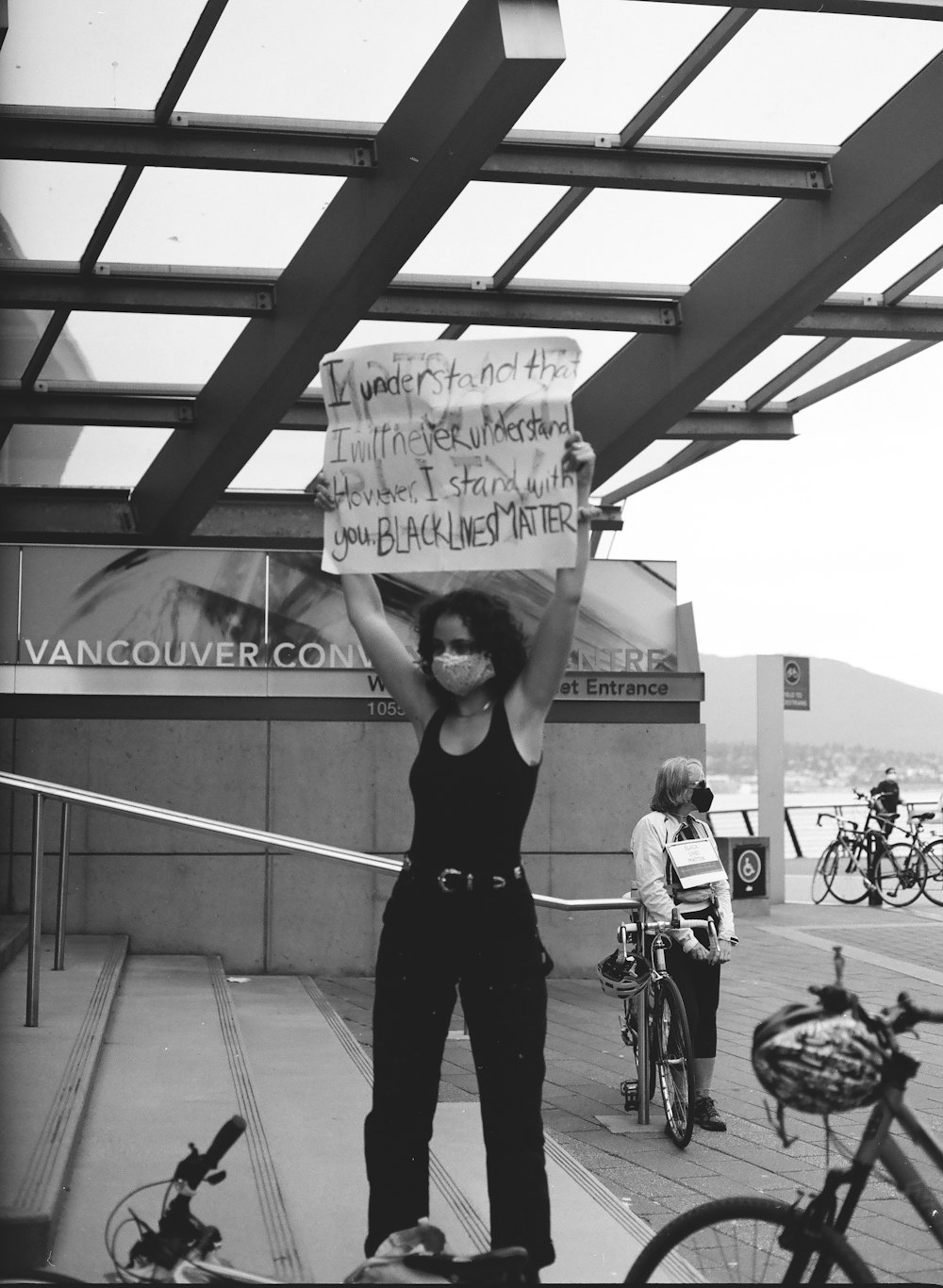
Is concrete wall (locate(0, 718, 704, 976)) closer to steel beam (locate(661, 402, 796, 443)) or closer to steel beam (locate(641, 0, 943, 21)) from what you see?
steel beam (locate(661, 402, 796, 443))

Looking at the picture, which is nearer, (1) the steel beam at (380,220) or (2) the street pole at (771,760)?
(1) the steel beam at (380,220)

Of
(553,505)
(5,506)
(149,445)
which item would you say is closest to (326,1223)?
(553,505)

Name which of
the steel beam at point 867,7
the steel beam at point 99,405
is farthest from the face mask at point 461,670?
the steel beam at point 99,405

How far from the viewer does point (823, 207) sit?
7965 mm

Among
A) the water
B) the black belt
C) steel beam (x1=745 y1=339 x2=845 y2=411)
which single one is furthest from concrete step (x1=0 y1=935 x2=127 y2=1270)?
the water

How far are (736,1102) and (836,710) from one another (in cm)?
3018

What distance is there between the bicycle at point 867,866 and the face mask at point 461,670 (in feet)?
52.6

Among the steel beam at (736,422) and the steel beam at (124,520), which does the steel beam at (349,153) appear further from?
the steel beam at (124,520)

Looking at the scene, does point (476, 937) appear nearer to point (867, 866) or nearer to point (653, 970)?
point (653, 970)

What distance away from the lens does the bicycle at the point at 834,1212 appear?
2955 mm

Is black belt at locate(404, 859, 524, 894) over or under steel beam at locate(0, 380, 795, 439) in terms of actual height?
under

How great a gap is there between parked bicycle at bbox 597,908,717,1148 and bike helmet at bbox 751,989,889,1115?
3.75 meters

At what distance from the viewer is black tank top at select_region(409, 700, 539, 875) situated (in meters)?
3.42

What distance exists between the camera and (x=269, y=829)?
440 inches
